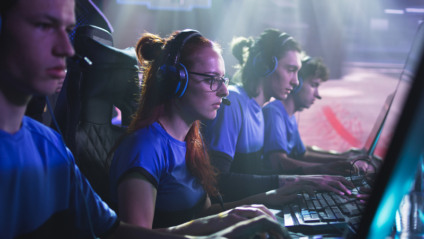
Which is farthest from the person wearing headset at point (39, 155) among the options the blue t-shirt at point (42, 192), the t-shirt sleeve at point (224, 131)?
the t-shirt sleeve at point (224, 131)

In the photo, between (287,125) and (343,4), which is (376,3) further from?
(287,125)

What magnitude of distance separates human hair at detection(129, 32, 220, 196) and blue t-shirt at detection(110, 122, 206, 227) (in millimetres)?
26

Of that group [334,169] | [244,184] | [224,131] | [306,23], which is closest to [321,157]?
[334,169]

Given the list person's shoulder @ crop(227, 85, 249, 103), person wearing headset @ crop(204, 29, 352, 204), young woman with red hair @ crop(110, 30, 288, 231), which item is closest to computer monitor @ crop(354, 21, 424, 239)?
young woman with red hair @ crop(110, 30, 288, 231)

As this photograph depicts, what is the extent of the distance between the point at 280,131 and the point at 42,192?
129 centimetres

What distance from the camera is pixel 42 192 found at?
616mm

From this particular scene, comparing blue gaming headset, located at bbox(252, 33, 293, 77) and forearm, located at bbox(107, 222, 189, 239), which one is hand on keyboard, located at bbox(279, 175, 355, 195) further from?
blue gaming headset, located at bbox(252, 33, 293, 77)

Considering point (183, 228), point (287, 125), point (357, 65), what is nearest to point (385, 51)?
point (357, 65)

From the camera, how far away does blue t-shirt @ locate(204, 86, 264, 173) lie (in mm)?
1348

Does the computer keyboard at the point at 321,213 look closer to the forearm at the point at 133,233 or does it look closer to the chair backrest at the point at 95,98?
the forearm at the point at 133,233

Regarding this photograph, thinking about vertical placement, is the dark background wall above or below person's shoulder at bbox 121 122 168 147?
above

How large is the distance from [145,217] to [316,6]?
4.45m

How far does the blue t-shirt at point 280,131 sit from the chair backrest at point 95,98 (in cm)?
80

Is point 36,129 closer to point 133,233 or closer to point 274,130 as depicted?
point 133,233
